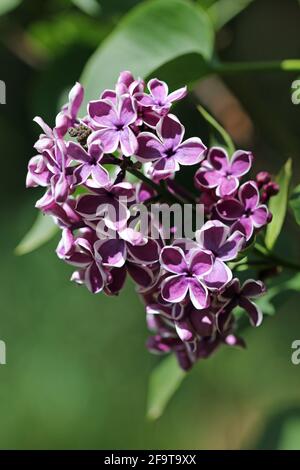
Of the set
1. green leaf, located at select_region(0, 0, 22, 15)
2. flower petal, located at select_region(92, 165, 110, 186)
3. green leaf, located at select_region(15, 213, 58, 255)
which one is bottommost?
green leaf, located at select_region(15, 213, 58, 255)

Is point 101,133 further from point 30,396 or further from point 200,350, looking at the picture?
point 30,396

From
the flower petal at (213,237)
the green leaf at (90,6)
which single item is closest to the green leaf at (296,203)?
the flower petal at (213,237)

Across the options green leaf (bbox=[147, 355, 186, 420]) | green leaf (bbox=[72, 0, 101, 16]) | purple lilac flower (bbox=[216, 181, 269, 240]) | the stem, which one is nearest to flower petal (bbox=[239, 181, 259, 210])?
purple lilac flower (bbox=[216, 181, 269, 240])

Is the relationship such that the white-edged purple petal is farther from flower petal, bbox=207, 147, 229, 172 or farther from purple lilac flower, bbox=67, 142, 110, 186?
flower petal, bbox=207, 147, 229, 172

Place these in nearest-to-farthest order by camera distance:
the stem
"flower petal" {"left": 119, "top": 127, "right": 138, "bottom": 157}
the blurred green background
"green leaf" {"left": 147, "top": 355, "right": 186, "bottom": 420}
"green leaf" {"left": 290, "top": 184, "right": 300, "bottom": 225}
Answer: "flower petal" {"left": 119, "top": 127, "right": 138, "bottom": 157}
"green leaf" {"left": 290, "top": 184, "right": 300, "bottom": 225}
the stem
"green leaf" {"left": 147, "top": 355, "right": 186, "bottom": 420}
the blurred green background

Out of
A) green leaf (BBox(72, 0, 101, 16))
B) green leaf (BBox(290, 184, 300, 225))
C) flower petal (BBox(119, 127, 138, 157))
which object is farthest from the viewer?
green leaf (BBox(72, 0, 101, 16))

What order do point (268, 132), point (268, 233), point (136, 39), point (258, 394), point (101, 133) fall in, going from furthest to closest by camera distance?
1. point (258, 394)
2. point (268, 132)
3. point (136, 39)
4. point (268, 233)
5. point (101, 133)

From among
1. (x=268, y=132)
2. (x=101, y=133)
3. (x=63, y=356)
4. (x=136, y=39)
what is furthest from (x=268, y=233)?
(x=63, y=356)
